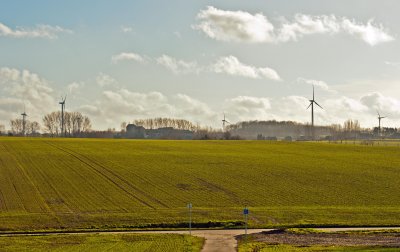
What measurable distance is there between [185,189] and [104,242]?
2897 centimetres

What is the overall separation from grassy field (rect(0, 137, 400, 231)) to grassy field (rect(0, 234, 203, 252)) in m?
6.34

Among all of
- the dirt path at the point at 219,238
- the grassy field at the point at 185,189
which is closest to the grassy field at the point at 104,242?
the dirt path at the point at 219,238

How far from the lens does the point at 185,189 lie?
229 feet

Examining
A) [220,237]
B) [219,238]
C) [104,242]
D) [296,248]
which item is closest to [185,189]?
[220,237]

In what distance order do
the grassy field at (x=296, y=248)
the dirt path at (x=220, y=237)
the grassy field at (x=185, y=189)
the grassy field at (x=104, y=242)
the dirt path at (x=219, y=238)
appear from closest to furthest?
1. the grassy field at (x=296, y=248)
2. the grassy field at (x=104, y=242)
3. the dirt path at (x=219, y=238)
4. the dirt path at (x=220, y=237)
5. the grassy field at (x=185, y=189)

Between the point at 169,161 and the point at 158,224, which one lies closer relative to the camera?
the point at 158,224

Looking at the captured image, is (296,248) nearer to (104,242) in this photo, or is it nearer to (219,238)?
(219,238)

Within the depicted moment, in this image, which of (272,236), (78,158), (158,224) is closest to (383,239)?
(272,236)

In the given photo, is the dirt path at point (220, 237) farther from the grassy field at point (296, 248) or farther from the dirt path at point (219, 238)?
the grassy field at point (296, 248)

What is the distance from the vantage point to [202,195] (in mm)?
66375

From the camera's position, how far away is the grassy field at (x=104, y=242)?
38062 mm

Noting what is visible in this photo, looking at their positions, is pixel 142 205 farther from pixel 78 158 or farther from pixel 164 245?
pixel 78 158

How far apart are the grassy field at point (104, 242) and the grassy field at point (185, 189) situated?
6343mm

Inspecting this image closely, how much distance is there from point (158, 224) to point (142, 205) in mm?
8690
